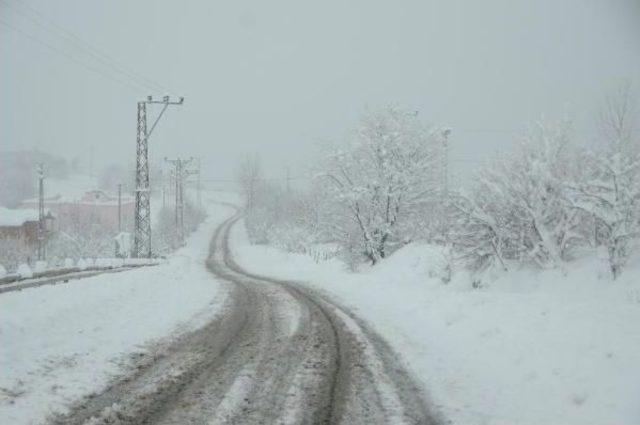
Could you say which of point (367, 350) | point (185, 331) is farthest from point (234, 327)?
point (367, 350)

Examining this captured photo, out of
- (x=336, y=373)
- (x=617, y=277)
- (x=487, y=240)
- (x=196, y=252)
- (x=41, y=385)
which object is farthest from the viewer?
(x=196, y=252)

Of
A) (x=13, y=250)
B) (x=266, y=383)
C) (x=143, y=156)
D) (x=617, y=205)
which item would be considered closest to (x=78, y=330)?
(x=266, y=383)

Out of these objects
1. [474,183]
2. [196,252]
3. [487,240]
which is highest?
[474,183]

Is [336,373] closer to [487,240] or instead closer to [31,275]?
[487,240]

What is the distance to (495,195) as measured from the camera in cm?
1692

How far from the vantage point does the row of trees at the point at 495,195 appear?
1388cm

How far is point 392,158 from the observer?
29.0 m

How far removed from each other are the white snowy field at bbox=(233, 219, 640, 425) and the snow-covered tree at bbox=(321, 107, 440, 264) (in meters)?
12.5

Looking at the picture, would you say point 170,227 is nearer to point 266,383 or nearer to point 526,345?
point 526,345

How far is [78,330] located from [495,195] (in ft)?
40.8

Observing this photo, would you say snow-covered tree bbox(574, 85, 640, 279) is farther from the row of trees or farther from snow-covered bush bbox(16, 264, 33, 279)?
snow-covered bush bbox(16, 264, 33, 279)

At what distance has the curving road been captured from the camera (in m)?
5.76

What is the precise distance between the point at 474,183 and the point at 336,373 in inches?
495

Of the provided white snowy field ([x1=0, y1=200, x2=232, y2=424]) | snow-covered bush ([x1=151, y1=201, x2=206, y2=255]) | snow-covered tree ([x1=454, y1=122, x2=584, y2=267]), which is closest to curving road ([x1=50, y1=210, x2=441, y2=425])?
white snowy field ([x1=0, y1=200, x2=232, y2=424])
